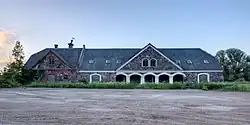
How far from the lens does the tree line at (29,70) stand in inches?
1654

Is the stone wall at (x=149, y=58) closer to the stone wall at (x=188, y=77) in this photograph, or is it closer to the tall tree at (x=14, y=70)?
the stone wall at (x=188, y=77)

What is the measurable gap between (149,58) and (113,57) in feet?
19.2

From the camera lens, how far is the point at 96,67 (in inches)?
1881

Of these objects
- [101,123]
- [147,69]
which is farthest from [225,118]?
[147,69]

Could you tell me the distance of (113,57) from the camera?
50.6 m

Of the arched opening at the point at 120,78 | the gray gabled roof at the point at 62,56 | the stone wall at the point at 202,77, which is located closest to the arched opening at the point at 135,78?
the arched opening at the point at 120,78

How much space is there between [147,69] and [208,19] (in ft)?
66.9

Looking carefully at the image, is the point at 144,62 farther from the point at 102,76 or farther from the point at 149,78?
the point at 102,76

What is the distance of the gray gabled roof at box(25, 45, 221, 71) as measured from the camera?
157 ft

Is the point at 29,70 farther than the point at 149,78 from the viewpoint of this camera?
No

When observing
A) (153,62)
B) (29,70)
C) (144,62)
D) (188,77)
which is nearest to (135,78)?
(144,62)

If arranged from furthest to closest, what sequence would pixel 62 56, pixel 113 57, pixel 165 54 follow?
pixel 113 57
pixel 62 56
pixel 165 54

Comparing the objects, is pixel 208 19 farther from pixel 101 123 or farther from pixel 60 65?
pixel 60 65

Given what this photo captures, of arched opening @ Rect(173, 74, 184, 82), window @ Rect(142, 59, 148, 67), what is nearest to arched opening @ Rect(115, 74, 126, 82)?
window @ Rect(142, 59, 148, 67)
